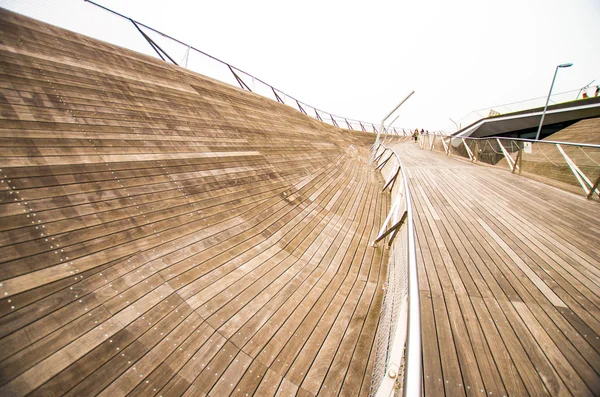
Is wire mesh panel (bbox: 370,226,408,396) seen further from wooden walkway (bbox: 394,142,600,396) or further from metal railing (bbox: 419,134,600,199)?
metal railing (bbox: 419,134,600,199)

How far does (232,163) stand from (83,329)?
148 inches

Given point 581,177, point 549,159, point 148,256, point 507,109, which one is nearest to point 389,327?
point 148,256

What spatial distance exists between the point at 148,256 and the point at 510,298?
4.42m

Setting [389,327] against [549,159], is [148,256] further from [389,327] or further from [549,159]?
[549,159]

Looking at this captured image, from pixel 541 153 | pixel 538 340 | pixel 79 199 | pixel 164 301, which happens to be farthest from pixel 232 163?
pixel 541 153

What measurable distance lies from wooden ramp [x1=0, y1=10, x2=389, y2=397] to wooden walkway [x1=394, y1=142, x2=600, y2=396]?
2.46 ft

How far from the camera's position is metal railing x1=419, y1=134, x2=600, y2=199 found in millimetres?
6184

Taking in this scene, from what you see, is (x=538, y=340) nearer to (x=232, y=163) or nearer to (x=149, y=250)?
(x=149, y=250)

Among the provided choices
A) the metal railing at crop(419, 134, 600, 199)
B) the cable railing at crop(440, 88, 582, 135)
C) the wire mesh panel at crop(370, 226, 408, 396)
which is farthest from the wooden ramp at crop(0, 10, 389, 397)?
the cable railing at crop(440, 88, 582, 135)

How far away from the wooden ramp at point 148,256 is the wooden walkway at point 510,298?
0.75m

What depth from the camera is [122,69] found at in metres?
5.61

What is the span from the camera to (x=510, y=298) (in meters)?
2.94

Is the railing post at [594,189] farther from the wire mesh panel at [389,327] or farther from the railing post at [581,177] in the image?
the wire mesh panel at [389,327]

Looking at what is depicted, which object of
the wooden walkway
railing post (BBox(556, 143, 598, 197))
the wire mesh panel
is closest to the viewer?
the wire mesh panel
